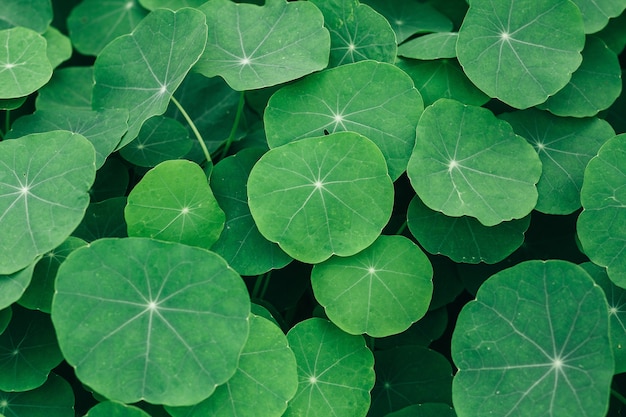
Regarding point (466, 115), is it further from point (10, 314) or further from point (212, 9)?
point (10, 314)

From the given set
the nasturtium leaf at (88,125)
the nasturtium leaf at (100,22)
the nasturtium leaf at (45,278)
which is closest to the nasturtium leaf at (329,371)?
the nasturtium leaf at (45,278)

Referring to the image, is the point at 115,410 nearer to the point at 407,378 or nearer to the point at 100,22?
the point at 407,378

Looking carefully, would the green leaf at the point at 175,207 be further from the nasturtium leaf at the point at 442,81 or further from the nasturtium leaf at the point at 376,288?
the nasturtium leaf at the point at 442,81

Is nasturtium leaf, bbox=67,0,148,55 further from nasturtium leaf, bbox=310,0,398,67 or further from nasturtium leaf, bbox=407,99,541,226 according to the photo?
nasturtium leaf, bbox=407,99,541,226

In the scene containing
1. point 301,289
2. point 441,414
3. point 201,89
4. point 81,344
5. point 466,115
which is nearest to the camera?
point 81,344

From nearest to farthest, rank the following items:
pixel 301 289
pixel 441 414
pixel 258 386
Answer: pixel 258 386, pixel 441 414, pixel 301 289

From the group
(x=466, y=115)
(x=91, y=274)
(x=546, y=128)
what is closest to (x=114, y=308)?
(x=91, y=274)

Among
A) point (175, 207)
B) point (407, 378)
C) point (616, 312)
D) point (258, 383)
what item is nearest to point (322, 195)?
point (175, 207)
